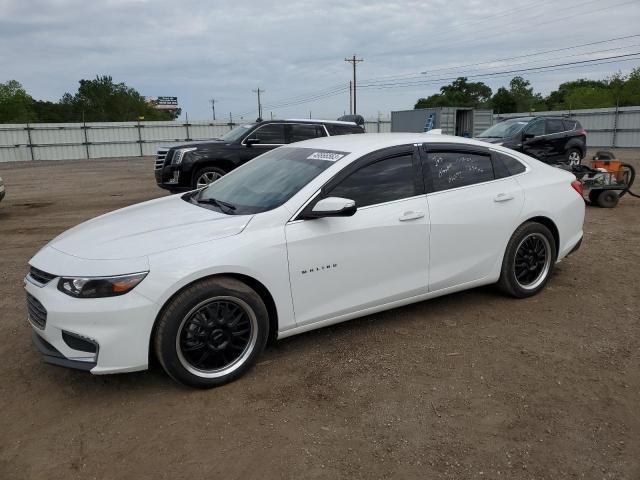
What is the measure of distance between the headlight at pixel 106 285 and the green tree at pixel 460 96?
3300 inches

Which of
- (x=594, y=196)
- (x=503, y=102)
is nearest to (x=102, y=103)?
(x=503, y=102)

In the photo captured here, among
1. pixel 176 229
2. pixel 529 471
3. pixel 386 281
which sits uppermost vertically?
pixel 176 229

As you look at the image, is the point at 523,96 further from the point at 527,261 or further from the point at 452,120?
the point at 527,261

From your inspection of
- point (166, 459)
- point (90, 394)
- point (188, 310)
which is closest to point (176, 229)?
point (188, 310)

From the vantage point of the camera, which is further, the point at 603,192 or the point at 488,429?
the point at 603,192

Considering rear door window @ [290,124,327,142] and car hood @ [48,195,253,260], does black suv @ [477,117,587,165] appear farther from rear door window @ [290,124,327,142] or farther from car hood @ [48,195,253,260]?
car hood @ [48,195,253,260]

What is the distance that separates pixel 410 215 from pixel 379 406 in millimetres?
1503

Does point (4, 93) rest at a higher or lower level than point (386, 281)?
higher

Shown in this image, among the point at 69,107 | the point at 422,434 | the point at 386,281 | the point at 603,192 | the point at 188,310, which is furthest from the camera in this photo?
the point at 69,107

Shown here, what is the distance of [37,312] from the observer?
3.25 m

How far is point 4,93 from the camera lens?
69125 millimetres

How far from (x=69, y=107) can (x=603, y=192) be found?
295 ft

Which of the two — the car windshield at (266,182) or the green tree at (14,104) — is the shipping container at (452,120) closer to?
the car windshield at (266,182)

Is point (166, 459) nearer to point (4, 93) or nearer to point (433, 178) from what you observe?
point (433, 178)
